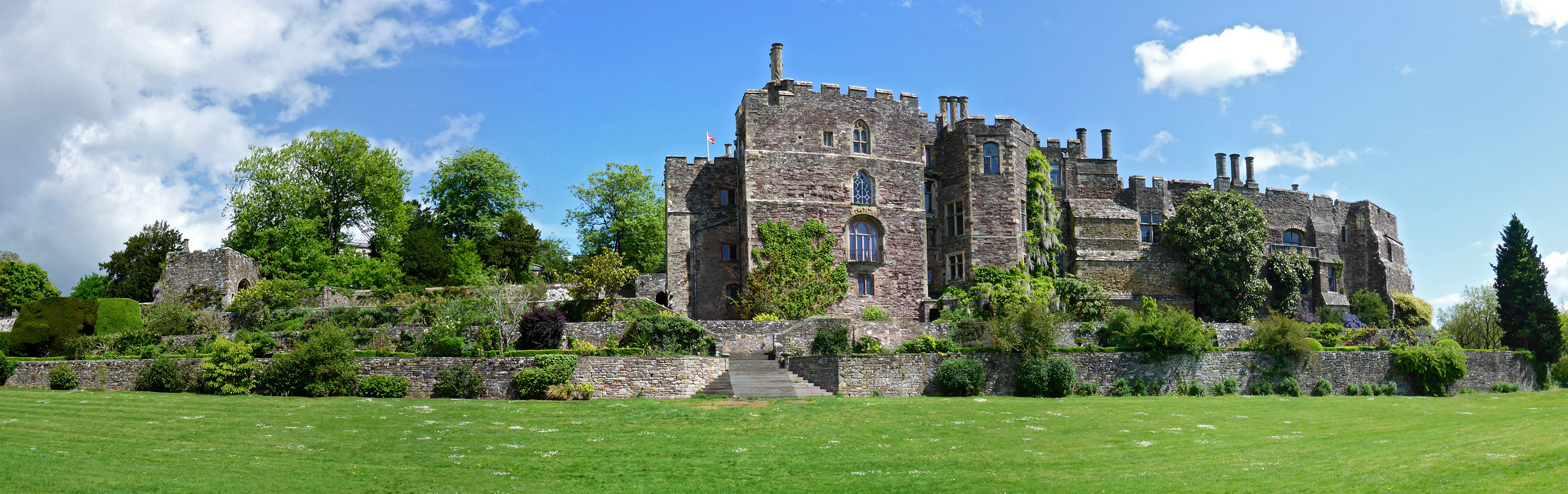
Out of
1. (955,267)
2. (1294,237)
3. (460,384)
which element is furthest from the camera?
(1294,237)

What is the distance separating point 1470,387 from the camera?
37969mm

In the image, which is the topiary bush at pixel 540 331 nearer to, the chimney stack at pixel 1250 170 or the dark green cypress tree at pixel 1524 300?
the chimney stack at pixel 1250 170

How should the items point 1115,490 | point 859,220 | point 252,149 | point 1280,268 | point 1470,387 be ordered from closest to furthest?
point 1115,490
point 1470,387
point 859,220
point 1280,268
point 252,149

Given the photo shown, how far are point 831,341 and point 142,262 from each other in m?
37.0

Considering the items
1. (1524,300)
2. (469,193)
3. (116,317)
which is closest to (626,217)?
(469,193)

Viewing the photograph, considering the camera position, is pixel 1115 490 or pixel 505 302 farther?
pixel 505 302

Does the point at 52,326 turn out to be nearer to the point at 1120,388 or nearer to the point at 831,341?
the point at 831,341

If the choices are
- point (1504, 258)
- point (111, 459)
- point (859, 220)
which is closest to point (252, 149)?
point (859, 220)

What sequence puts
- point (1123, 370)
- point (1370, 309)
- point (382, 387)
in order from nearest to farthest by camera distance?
point (382, 387) → point (1123, 370) → point (1370, 309)

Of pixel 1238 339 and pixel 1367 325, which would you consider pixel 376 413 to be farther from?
pixel 1367 325

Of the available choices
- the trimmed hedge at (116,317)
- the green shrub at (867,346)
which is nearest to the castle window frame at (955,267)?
the green shrub at (867,346)

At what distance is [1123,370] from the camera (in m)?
30.5

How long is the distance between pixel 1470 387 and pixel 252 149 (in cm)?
5755

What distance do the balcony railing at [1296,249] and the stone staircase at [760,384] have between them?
31.5 metres
